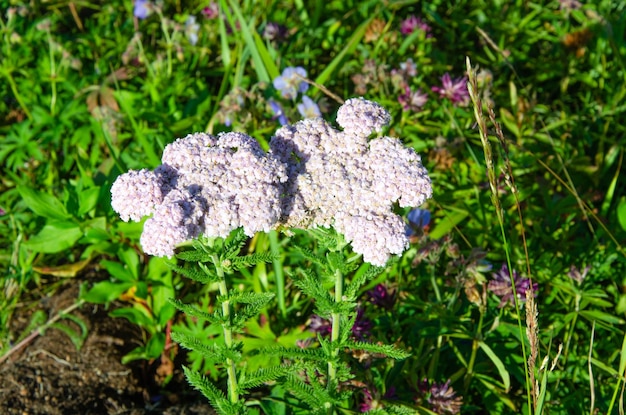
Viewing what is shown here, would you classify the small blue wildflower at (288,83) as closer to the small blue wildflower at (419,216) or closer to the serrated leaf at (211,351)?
the small blue wildflower at (419,216)

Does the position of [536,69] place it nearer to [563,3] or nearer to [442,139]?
[563,3]

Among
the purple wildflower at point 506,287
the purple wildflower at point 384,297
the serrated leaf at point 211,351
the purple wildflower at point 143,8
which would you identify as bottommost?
the purple wildflower at point 506,287

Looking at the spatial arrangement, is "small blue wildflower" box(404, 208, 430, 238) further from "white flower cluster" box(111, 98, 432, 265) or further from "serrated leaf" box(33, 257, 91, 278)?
"serrated leaf" box(33, 257, 91, 278)

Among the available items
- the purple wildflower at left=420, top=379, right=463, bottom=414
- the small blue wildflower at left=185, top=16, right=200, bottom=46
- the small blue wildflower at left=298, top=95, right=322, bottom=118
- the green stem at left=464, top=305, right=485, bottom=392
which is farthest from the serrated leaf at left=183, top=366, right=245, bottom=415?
the small blue wildflower at left=185, top=16, right=200, bottom=46

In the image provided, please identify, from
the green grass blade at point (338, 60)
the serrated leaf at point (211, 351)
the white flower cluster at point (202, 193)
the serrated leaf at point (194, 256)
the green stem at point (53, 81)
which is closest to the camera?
the white flower cluster at point (202, 193)

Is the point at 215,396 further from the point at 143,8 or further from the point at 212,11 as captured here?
the point at 212,11

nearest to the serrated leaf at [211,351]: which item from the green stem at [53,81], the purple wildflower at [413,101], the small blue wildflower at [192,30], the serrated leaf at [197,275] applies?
the serrated leaf at [197,275]
